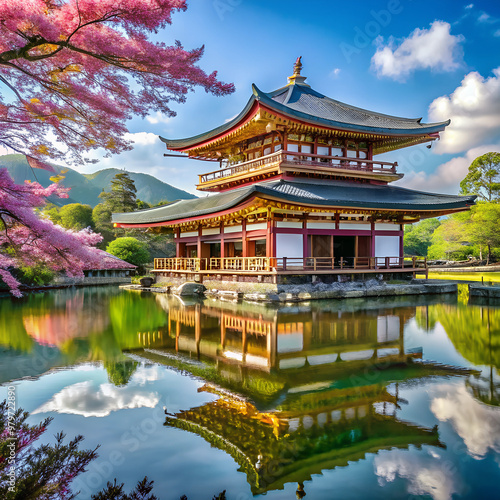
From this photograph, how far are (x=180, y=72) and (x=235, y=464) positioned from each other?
17.7ft

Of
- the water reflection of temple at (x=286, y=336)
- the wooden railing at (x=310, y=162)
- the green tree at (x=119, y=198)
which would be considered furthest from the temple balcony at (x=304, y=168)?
the green tree at (x=119, y=198)

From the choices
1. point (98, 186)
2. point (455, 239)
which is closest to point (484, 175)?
point (455, 239)

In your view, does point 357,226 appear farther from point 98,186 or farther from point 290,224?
point 98,186

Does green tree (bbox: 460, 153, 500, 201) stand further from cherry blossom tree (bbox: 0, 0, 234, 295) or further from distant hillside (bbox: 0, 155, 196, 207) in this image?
distant hillside (bbox: 0, 155, 196, 207)

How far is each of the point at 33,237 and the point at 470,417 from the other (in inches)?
276

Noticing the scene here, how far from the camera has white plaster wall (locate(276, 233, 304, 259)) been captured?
1816 cm

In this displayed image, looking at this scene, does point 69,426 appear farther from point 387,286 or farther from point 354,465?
point 387,286

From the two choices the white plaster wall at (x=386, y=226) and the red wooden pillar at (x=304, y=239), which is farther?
the white plaster wall at (x=386, y=226)

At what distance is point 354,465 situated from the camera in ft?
11.7

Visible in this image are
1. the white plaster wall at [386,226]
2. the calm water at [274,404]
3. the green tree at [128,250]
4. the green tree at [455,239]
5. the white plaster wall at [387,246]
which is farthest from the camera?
the green tree at [455,239]

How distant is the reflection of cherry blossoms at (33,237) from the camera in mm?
5699

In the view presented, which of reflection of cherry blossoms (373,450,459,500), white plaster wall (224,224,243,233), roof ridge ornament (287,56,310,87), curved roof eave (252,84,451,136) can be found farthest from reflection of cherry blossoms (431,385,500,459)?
roof ridge ornament (287,56,310,87)

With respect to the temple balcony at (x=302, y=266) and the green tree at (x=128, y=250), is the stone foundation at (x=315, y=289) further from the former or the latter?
the green tree at (x=128, y=250)

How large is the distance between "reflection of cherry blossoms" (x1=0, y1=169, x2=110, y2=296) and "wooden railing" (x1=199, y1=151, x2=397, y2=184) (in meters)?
14.3
